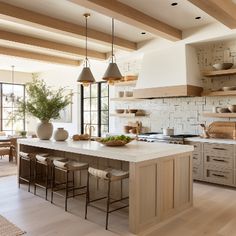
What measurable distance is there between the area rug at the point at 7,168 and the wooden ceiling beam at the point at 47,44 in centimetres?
287

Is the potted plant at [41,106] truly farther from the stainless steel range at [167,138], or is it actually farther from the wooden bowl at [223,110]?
the wooden bowl at [223,110]

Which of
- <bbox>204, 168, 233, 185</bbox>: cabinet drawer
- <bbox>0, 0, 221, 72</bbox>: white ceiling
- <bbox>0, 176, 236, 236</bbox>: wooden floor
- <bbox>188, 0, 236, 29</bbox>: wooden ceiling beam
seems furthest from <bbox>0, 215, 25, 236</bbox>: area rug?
<bbox>188, 0, 236, 29</bbox>: wooden ceiling beam

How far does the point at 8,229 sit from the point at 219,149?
12.1ft

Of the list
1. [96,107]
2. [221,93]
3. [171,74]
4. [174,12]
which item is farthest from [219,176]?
[96,107]

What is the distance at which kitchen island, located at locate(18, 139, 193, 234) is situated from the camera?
2.96 m

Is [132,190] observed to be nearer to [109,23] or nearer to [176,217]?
[176,217]

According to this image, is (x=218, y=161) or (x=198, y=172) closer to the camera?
(x=218, y=161)

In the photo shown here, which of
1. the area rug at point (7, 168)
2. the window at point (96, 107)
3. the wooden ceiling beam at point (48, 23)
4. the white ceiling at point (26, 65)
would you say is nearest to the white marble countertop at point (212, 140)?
the wooden ceiling beam at point (48, 23)

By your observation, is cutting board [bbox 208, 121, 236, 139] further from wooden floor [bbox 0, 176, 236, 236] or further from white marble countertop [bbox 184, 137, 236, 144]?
wooden floor [bbox 0, 176, 236, 236]

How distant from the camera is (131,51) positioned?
6.42 metres

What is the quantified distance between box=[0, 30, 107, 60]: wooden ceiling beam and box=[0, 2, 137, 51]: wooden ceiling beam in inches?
48.7

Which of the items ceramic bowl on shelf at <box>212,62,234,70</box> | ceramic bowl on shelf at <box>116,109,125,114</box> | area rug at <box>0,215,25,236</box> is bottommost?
area rug at <box>0,215,25,236</box>

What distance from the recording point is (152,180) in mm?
3152

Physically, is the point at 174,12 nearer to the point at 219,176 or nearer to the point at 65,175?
the point at 219,176
